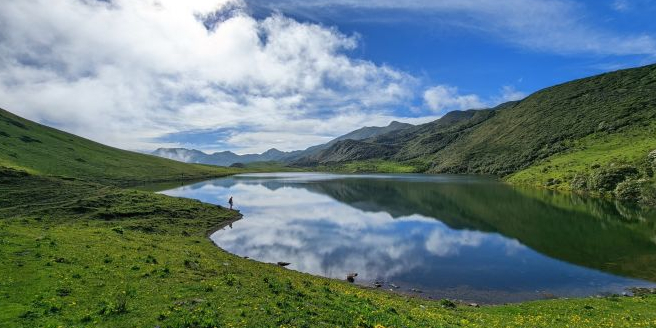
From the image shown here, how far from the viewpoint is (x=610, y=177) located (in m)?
118

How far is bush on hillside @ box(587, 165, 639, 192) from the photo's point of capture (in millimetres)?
114044

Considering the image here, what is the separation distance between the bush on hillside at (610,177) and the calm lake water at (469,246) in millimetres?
22980

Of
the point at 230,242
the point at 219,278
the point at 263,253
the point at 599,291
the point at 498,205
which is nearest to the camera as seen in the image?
the point at 219,278

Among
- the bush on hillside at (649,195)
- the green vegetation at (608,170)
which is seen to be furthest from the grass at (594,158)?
the bush on hillside at (649,195)

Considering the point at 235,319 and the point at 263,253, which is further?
the point at 263,253

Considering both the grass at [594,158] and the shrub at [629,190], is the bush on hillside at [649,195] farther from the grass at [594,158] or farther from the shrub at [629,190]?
the grass at [594,158]

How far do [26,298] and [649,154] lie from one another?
514 feet

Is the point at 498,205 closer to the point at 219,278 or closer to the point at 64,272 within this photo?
the point at 219,278

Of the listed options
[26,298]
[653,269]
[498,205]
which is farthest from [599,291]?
[498,205]

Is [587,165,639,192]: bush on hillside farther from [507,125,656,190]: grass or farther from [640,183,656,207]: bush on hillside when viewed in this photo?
[640,183,656,207]: bush on hillside

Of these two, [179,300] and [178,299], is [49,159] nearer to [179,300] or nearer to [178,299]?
[178,299]

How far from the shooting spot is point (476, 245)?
6022 cm

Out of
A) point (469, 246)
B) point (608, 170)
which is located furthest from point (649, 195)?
point (469, 246)

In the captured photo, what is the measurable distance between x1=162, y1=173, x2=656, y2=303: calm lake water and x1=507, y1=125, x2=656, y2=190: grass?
47.6m
